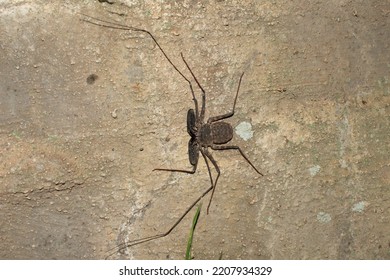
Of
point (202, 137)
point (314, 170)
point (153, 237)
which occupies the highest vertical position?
point (202, 137)

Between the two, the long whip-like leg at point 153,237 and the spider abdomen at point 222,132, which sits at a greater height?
the spider abdomen at point 222,132

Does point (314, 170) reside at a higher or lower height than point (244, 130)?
lower

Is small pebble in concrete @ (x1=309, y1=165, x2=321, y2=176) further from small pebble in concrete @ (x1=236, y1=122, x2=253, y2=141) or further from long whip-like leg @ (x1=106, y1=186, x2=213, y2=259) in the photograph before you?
long whip-like leg @ (x1=106, y1=186, x2=213, y2=259)

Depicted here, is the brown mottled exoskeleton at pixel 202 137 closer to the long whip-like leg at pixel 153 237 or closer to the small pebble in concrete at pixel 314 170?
the long whip-like leg at pixel 153 237

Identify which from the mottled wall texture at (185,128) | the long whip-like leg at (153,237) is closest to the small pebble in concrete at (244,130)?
the mottled wall texture at (185,128)

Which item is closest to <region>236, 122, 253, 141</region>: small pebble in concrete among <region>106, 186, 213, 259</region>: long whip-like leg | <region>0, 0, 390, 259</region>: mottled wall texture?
<region>0, 0, 390, 259</region>: mottled wall texture

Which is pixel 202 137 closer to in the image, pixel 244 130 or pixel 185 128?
pixel 185 128

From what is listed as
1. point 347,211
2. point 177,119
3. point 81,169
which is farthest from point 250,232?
point 81,169

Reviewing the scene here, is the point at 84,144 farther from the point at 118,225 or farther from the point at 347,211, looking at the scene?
the point at 347,211

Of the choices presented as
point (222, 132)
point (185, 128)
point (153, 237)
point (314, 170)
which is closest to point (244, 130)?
point (222, 132)
